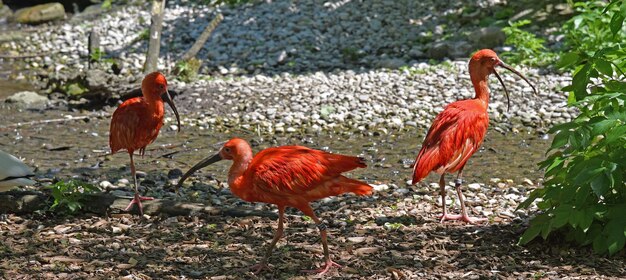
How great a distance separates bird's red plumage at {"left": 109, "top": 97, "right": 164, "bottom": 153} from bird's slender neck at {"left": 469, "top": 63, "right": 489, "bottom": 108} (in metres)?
2.35

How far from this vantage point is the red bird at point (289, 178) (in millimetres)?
5035

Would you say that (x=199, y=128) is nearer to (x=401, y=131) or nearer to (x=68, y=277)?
(x=401, y=131)

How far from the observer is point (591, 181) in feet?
15.4

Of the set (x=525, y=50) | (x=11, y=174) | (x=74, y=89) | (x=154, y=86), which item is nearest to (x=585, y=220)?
(x=154, y=86)

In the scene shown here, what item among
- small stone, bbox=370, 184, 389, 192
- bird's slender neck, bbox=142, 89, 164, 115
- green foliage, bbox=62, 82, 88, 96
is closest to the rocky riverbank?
green foliage, bbox=62, 82, 88, 96

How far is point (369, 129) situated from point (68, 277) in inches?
191

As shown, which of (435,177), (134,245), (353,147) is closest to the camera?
(134,245)

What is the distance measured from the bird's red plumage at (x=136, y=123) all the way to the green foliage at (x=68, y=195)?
24.1 inches

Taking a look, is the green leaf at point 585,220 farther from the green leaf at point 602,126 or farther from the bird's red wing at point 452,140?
the bird's red wing at point 452,140

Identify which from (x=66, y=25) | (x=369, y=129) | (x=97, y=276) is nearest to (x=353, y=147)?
(x=369, y=129)

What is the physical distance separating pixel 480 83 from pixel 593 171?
6.35ft

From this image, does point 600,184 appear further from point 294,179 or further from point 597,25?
point 597,25

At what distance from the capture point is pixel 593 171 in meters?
4.73

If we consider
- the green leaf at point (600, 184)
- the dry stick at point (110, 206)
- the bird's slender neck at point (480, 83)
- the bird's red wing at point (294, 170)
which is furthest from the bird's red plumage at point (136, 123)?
the green leaf at point (600, 184)
